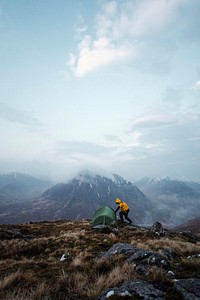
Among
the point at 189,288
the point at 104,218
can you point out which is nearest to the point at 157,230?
the point at 104,218

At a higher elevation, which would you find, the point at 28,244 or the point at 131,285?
the point at 131,285

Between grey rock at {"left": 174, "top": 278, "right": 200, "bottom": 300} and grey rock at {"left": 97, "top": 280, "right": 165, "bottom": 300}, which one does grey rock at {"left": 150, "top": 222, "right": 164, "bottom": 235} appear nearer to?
grey rock at {"left": 174, "top": 278, "right": 200, "bottom": 300}

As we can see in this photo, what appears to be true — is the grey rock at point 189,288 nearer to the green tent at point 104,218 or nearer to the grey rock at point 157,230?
the grey rock at point 157,230

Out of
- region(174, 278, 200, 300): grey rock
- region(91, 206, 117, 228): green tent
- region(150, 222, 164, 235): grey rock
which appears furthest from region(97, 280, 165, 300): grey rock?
region(91, 206, 117, 228): green tent

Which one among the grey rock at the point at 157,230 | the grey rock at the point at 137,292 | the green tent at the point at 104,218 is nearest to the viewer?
the grey rock at the point at 137,292

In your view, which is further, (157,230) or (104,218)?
(104,218)

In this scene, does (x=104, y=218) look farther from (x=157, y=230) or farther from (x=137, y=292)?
(x=137, y=292)

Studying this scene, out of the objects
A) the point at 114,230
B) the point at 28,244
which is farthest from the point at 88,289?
the point at 114,230

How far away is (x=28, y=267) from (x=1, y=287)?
401cm

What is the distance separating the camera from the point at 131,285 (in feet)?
19.6

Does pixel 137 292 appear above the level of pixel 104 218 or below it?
above

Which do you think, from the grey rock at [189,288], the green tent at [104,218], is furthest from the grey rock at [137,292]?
the green tent at [104,218]

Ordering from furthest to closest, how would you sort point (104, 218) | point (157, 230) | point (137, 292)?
point (104, 218), point (157, 230), point (137, 292)

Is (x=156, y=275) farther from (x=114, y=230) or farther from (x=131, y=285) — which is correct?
(x=114, y=230)
